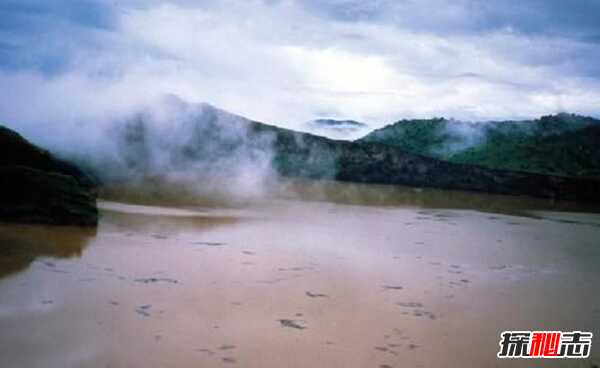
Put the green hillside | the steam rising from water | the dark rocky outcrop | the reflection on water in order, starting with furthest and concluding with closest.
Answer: the green hillside → the steam rising from water → the dark rocky outcrop → the reflection on water

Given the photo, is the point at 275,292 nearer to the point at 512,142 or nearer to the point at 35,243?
the point at 35,243

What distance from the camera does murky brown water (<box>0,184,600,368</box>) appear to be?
4.00 meters

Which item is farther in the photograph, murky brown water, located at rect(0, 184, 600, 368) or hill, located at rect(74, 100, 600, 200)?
hill, located at rect(74, 100, 600, 200)

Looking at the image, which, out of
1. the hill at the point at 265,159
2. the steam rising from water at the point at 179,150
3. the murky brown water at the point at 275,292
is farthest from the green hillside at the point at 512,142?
the murky brown water at the point at 275,292

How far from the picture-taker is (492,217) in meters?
13.2

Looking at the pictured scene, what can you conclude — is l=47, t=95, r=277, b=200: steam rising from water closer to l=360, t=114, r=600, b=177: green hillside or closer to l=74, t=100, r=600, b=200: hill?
l=74, t=100, r=600, b=200: hill

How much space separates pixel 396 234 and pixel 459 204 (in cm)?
669

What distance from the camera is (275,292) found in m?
5.50

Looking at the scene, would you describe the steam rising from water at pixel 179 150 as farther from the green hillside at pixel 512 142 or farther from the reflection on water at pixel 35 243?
the green hillside at pixel 512 142

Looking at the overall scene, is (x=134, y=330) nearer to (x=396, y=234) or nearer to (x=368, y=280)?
(x=368, y=280)

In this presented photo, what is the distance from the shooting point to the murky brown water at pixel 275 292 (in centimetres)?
400

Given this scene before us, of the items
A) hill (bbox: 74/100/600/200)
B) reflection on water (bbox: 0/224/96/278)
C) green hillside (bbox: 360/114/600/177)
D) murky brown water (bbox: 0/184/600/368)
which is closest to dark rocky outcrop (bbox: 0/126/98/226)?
reflection on water (bbox: 0/224/96/278)

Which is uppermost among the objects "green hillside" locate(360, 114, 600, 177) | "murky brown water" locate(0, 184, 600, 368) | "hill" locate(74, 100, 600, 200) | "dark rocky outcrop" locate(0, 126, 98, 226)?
"green hillside" locate(360, 114, 600, 177)

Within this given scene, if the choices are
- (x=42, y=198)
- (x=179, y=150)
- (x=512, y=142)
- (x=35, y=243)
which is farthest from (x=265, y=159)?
(x=35, y=243)
